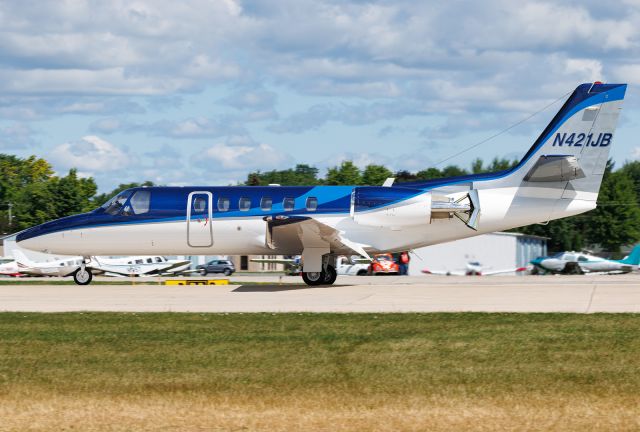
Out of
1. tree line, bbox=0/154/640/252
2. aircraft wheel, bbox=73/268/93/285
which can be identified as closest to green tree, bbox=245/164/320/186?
tree line, bbox=0/154/640/252

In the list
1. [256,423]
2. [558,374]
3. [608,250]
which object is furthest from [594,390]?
[608,250]

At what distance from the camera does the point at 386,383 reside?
12.5 metres

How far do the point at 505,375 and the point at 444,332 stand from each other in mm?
3739

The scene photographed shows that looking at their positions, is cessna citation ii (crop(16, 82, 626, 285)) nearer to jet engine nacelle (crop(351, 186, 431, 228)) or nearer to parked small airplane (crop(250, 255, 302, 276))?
jet engine nacelle (crop(351, 186, 431, 228))

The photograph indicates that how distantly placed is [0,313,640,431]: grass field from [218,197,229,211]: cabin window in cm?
865

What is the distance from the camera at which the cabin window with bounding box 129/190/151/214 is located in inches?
1085

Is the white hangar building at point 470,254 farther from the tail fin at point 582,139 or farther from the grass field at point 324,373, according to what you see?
the grass field at point 324,373

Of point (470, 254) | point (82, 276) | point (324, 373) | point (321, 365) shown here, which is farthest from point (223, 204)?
point (470, 254)

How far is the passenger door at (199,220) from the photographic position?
2717cm

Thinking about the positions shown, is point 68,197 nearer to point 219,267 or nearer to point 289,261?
point 219,267

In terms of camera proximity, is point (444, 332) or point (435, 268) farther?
point (435, 268)

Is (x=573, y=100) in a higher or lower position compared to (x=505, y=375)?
higher

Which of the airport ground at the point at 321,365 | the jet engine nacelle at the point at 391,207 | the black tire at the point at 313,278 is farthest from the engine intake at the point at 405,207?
the airport ground at the point at 321,365

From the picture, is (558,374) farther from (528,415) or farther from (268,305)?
(268,305)
